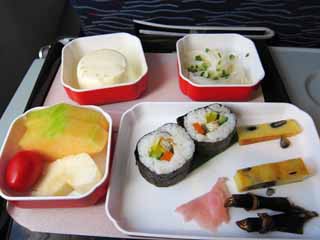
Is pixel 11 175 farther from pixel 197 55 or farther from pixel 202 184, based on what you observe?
pixel 197 55

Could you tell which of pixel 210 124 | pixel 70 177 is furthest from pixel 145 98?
pixel 70 177

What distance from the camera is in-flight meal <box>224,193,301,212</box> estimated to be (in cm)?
69

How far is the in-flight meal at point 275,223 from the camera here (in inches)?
25.9

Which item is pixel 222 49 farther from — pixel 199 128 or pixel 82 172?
pixel 82 172

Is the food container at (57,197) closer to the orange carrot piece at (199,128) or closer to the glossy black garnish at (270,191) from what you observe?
the orange carrot piece at (199,128)

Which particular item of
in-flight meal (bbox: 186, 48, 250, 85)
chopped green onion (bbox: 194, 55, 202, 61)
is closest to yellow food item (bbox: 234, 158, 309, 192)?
in-flight meal (bbox: 186, 48, 250, 85)

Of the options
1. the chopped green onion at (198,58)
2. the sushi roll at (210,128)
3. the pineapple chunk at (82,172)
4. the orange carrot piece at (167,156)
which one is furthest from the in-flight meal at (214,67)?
the pineapple chunk at (82,172)

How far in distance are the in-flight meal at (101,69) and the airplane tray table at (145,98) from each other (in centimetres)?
7

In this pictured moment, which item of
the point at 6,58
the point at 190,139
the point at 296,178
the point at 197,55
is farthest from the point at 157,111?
the point at 6,58

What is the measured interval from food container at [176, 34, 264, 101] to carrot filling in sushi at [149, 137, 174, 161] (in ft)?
0.55

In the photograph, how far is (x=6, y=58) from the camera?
56.3 inches

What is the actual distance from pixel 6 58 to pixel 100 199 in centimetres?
95

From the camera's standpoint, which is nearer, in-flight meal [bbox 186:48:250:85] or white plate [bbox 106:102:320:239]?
white plate [bbox 106:102:320:239]

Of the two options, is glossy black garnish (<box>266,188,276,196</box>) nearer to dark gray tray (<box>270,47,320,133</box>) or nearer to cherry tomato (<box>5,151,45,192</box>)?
dark gray tray (<box>270,47,320,133</box>)
